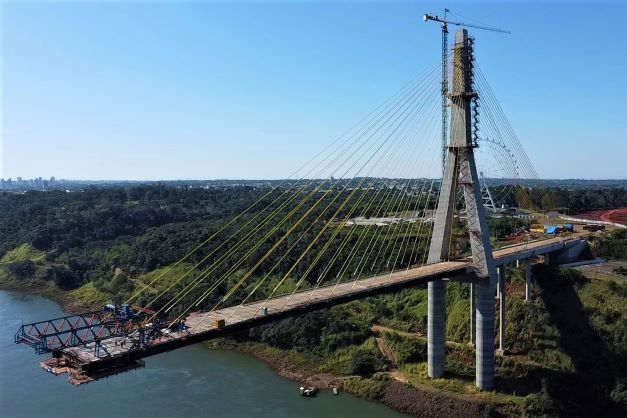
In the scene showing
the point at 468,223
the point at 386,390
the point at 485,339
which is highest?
the point at 468,223

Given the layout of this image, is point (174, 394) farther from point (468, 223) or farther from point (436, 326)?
point (468, 223)

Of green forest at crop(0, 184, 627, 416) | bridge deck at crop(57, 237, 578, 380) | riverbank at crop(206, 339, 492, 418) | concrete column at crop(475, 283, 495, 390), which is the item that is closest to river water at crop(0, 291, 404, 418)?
riverbank at crop(206, 339, 492, 418)

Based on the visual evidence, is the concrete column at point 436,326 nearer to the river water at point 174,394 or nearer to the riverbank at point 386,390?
the riverbank at point 386,390

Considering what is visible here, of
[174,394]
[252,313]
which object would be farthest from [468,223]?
[174,394]

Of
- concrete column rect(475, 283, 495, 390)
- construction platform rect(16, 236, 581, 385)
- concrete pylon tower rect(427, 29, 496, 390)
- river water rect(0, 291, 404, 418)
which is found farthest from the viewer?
concrete pylon tower rect(427, 29, 496, 390)

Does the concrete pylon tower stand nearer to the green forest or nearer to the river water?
the green forest

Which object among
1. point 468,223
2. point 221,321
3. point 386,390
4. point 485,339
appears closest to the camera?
point 221,321

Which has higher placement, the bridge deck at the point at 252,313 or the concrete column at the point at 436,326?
the bridge deck at the point at 252,313

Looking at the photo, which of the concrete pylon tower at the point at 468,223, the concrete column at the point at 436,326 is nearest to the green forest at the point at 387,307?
the concrete column at the point at 436,326
